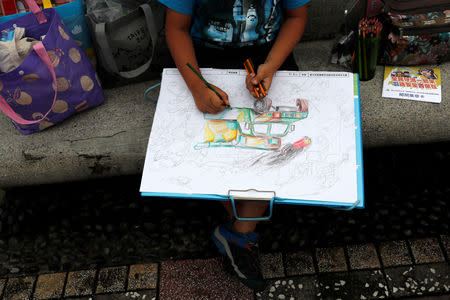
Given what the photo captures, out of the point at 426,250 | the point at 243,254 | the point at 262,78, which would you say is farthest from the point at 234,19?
the point at 426,250

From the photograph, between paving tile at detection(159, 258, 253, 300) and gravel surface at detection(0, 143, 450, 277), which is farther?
gravel surface at detection(0, 143, 450, 277)

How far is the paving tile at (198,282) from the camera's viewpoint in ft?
5.84

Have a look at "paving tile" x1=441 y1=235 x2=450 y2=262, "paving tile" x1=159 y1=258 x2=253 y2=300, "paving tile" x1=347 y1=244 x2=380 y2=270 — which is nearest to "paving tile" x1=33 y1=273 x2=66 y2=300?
"paving tile" x1=159 y1=258 x2=253 y2=300

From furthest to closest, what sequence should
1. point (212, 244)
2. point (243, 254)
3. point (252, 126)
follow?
1. point (212, 244)
2. point (243, 254)
3. point (252, 126)

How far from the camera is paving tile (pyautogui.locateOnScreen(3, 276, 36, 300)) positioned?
1828mm

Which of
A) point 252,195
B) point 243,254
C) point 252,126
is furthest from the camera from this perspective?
point 243,254

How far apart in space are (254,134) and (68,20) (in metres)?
1.11

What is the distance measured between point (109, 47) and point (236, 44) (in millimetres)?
648

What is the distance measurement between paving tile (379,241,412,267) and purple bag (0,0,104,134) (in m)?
1.78

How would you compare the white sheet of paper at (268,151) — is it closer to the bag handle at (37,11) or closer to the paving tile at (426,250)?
the bag handle at (37,11)

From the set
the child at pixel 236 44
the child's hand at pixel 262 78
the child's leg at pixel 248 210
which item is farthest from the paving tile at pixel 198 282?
the child's hand at pixel 262 78

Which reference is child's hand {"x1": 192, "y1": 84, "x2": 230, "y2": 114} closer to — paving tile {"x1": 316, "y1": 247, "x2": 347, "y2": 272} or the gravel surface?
the gravel surface

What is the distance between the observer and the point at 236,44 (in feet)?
5.56

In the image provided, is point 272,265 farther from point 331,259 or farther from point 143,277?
point 143,277
